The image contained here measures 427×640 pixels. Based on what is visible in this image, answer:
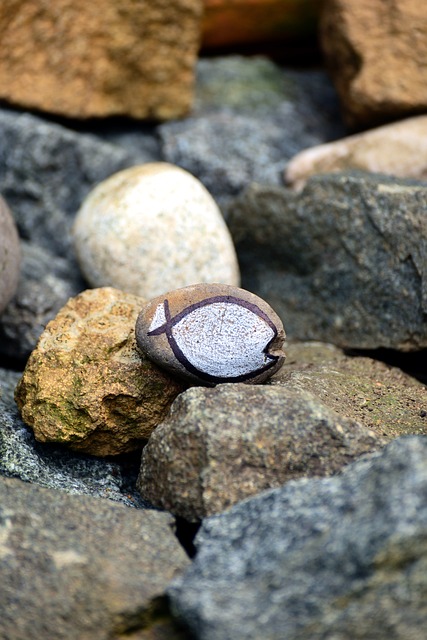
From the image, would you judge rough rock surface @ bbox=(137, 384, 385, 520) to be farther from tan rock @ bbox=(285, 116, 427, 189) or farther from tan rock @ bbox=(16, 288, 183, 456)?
tan rock @ bbox=(285, 116, 427, 189)

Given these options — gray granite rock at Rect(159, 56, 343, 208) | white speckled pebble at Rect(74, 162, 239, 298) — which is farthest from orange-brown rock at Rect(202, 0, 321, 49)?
white speckled pebble at Rect(74, 162, 239, 298)

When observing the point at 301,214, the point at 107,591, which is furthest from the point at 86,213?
the point at 107,591

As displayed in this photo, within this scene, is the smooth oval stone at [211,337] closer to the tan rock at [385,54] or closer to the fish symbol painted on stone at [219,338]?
the fish symbol painted on stone at [219,338]

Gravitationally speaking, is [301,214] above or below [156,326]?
below

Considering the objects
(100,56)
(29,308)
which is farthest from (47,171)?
(29,308)

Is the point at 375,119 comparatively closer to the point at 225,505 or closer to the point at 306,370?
the point at 306,370

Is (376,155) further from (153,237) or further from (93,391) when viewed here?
(93,391)

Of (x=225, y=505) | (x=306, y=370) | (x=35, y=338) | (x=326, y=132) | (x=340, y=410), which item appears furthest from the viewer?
(x=326, y=132)
